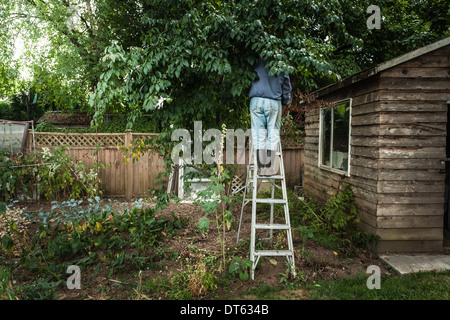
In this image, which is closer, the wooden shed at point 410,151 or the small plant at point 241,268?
the small plant at point 241,268

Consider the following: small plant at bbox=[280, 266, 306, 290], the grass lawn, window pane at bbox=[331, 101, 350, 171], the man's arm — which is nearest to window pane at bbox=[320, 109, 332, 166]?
window pane at bbox=[331, 101, 350, 171]

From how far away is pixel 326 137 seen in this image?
21.0 ft

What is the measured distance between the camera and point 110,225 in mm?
4801

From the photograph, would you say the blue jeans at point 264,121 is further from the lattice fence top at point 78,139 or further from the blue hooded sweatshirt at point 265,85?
the lattice fence top at point 78,139

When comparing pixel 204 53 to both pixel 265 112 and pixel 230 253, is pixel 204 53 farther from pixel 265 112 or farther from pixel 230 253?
pixel 230 253

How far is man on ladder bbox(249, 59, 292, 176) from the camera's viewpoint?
3725 mm

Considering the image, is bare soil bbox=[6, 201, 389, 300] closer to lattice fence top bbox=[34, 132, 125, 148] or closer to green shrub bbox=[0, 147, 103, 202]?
green shrub bbox=[0, 147, 103, 202]

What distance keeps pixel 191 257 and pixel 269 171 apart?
1.56 m

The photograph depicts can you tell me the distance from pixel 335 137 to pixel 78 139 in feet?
20.0

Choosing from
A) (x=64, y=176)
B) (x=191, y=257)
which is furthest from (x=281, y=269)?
(x=64, y=176)

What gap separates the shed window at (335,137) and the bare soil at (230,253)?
5.48 feet

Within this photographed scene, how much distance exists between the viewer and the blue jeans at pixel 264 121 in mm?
3727

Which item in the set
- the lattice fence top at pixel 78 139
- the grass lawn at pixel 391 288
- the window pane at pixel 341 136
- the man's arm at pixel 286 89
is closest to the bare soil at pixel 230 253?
the grass lawn at pixel 391 288
